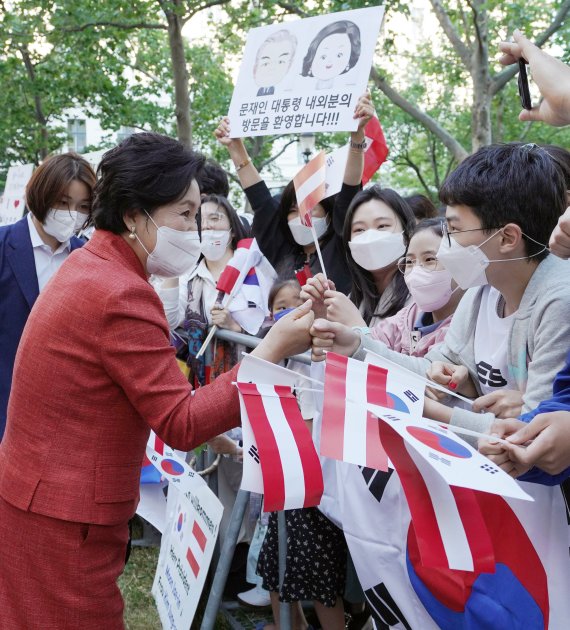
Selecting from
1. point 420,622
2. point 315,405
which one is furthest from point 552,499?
point 315,405

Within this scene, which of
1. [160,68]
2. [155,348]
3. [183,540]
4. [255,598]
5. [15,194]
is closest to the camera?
[155,348]

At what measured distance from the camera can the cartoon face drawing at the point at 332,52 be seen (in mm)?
3197

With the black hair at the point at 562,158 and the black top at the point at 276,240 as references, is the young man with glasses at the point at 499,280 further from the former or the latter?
the black top at the point at 276,240

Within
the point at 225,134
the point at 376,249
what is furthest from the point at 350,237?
the point at 225,134

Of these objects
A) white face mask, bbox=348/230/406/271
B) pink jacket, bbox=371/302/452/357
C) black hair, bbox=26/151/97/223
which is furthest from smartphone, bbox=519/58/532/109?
black hair, bbox=26/151/97/223

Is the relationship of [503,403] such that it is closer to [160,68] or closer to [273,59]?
[273,59]

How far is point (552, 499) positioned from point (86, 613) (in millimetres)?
1331

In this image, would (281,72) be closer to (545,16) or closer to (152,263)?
(152,263)

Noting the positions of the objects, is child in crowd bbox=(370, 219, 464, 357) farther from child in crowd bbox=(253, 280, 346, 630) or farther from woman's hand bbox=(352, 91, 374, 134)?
woman's hand bbox=(352, 91, 374, 134)

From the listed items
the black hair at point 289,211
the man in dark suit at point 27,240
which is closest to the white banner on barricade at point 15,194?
the man in dark suit at point 27,240

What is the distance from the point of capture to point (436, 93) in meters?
24.2

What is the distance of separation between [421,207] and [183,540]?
203cm

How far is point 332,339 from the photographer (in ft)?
7.21

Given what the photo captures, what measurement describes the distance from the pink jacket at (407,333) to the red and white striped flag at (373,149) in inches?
45.6
